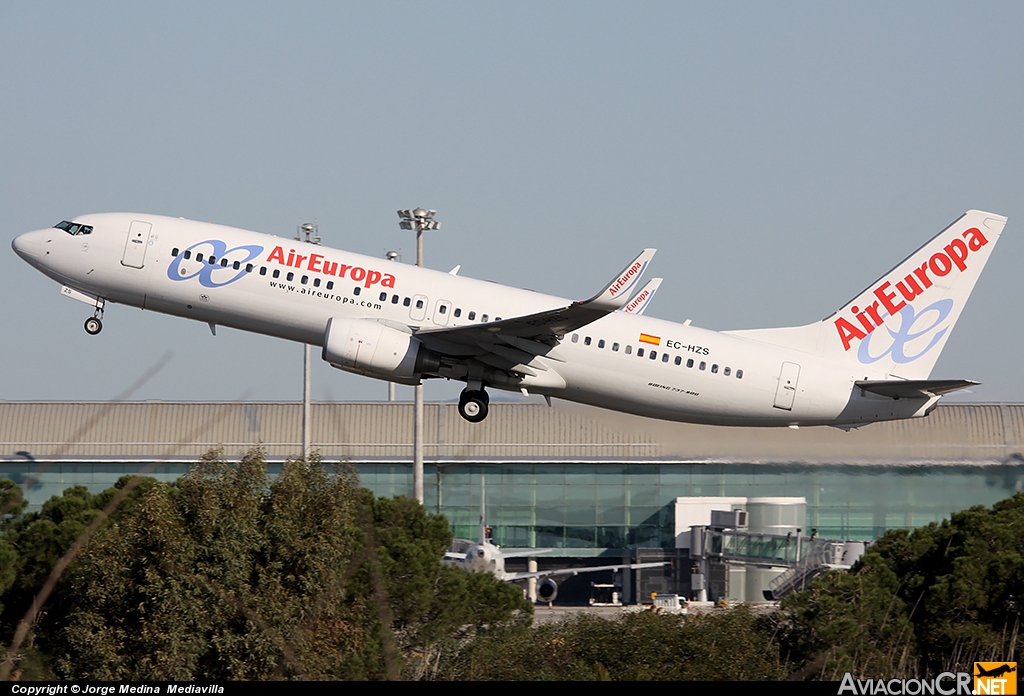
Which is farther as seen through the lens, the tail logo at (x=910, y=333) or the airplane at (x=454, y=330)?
the tail logo at (x=910, y=333)

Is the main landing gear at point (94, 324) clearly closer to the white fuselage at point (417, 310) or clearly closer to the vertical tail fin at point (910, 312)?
the white fuselage at point (417, 310)

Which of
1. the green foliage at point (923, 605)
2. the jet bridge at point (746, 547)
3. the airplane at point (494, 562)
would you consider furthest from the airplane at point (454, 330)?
the jet bridge at point (746, 547)

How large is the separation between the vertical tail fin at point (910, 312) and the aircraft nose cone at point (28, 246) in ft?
63.8

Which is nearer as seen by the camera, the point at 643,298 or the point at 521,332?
the point at 521,332

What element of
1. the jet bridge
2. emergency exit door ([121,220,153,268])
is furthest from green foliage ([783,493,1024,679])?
emergency exit door ([121,220,153,268])

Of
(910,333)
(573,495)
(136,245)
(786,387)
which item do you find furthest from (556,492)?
(136,245)

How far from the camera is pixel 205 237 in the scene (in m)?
30.6

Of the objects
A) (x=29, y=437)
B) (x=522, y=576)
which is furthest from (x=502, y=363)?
(x=29, y=437)

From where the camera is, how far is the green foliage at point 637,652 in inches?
1248

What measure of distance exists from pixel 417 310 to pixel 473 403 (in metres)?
3.00

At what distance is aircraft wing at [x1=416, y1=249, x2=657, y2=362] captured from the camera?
28266 mm

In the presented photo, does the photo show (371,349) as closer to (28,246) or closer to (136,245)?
(136,245)

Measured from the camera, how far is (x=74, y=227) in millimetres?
31953

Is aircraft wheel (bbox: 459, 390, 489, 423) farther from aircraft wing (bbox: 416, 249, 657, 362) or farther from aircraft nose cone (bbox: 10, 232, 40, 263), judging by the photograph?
aircraft nose cone (bbox: 10, 232, 40, 263)
